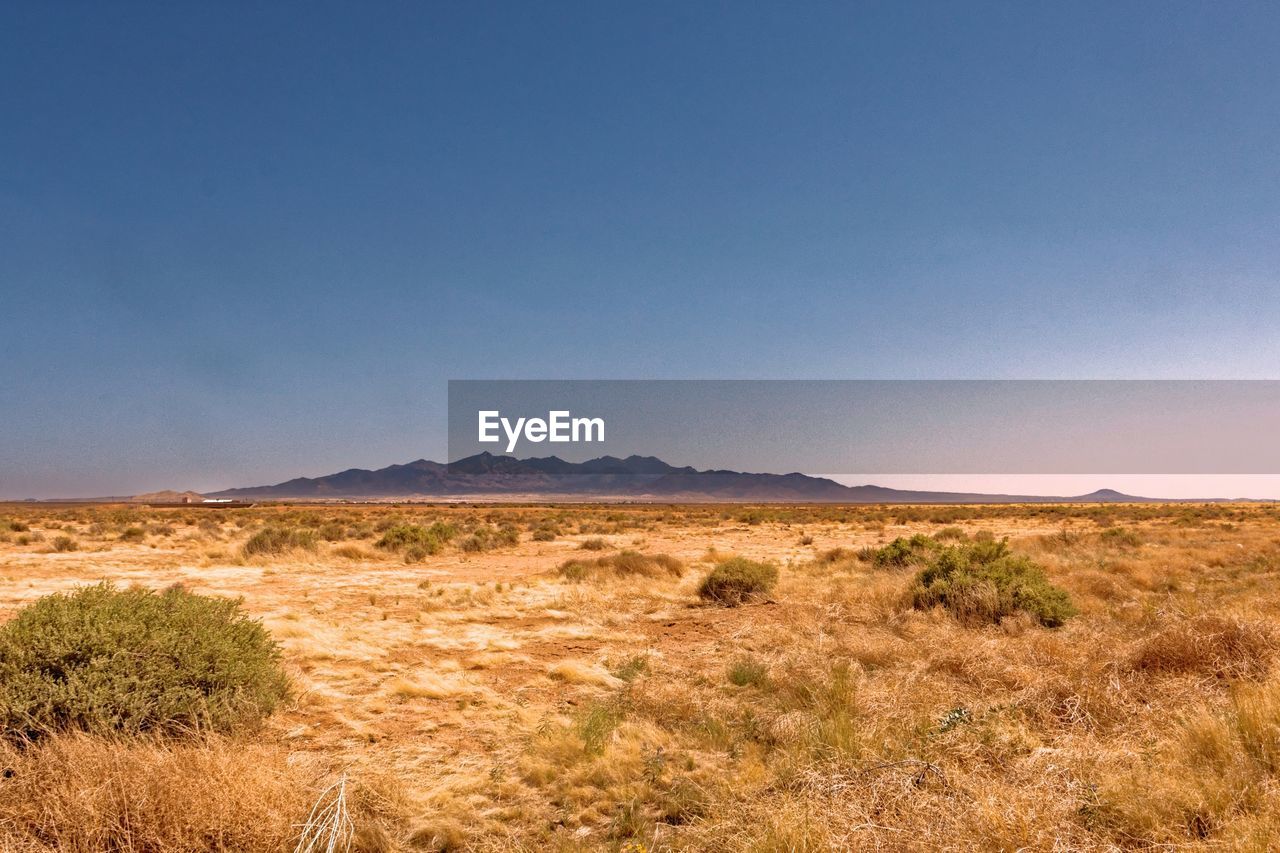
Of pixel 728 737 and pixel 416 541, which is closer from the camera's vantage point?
pixel 728 737

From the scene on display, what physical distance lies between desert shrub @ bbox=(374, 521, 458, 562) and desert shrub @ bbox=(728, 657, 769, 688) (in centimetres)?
1983

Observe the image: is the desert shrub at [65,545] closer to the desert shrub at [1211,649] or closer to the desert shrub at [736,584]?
the desert shrub at [736,584]

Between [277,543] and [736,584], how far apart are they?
1955cm

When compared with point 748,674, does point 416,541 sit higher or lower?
lower

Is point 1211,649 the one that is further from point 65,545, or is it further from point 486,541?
point 65,545

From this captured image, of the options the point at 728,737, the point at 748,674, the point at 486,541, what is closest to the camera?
the point at 728,737

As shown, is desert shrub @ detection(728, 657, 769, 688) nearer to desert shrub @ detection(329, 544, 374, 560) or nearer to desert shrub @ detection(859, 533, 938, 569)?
desert shrub @ detection(859, 533, 938, 569)

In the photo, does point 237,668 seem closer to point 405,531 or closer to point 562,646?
point 562,646

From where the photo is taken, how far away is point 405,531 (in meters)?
29.5

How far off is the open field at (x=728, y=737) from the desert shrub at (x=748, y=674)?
0.13ft

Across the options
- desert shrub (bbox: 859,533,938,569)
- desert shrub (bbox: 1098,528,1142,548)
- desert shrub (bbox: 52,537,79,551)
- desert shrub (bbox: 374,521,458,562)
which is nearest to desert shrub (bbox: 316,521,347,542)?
desert shrub (bbox: 374,521,458,562)

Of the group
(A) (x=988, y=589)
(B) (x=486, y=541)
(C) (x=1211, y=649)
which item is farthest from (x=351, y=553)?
(C) (x=1211, y=649)

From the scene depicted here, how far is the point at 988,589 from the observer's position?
38.6ft

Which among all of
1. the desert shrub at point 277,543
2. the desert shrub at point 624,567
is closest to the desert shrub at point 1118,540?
the desert shrub at point 624,567
